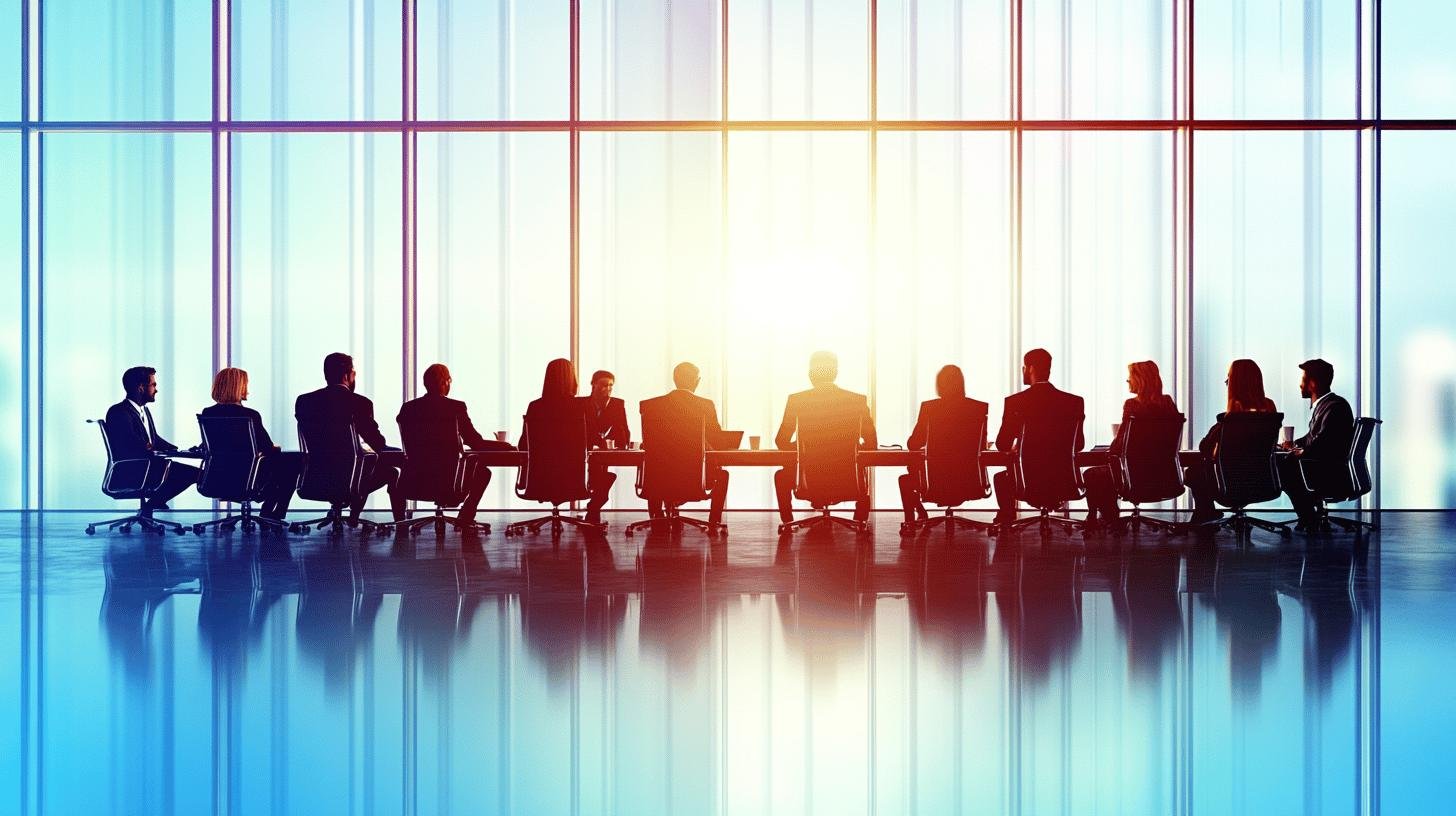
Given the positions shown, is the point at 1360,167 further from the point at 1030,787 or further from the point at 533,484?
the point at 1030,787

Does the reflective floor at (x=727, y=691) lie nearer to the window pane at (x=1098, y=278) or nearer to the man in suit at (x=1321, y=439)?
the man in suit at (x=1321, y=439)

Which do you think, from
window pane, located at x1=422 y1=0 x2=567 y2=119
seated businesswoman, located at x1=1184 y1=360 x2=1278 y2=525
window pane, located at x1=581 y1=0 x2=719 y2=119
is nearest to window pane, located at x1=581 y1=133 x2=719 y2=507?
window pane, located at x1=581 y1=0 x2=719 y2=119

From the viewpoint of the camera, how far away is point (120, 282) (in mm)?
10375

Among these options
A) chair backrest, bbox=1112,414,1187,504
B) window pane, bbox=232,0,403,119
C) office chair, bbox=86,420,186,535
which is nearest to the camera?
chair backrest, bbox=1112,414,1187,504

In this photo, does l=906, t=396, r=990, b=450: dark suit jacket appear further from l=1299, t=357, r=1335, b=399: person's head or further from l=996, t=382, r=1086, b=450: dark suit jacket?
l=1299, t=357, r=1335, b=399: person's head

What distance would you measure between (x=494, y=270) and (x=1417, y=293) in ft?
27.3

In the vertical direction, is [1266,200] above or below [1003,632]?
above

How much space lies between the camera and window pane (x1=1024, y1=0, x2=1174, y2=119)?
1042 cm

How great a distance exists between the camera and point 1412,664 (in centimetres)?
362

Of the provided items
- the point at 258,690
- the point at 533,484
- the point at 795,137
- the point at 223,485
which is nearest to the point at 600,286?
the point at 795,137

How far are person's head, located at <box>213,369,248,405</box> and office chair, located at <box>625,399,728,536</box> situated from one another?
287cm

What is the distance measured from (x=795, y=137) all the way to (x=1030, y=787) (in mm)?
8738

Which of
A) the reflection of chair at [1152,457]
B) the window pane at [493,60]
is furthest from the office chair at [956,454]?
the window pane at [493,60]

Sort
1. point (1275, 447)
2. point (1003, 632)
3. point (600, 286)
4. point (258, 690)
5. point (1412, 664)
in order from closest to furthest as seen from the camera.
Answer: point (258, 690), point (1412, 664), point (1003, 632), point (1275, 447), point (600, 286)
